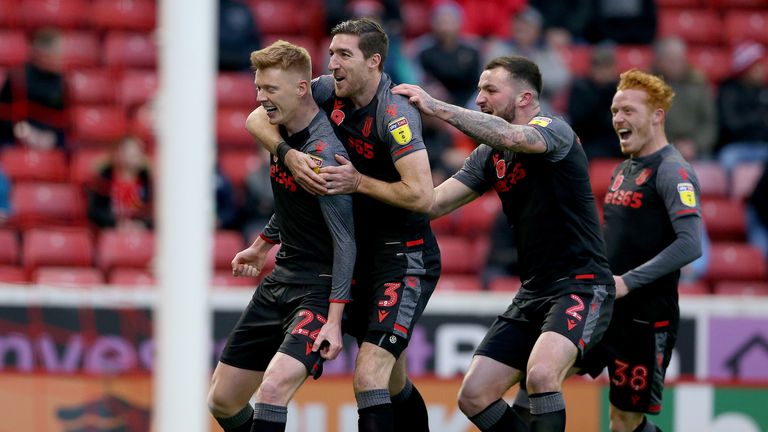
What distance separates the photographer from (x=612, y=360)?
22.0 ft

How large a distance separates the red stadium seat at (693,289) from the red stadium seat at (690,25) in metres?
3.63

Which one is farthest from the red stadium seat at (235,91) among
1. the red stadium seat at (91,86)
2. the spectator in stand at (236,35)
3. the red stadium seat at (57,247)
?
the red stadium seat at (57,247)

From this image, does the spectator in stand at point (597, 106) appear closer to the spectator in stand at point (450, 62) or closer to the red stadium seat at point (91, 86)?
the spectator in stand at point (450, 62)

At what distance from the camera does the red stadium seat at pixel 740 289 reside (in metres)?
10.5

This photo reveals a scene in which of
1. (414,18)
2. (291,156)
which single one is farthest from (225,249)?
(291,156)

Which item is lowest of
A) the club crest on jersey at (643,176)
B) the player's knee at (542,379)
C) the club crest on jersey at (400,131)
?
the player's knee at (542,379)

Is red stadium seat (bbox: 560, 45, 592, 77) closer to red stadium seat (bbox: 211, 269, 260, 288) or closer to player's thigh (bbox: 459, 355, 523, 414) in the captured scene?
red stadium seat (bbox: 211, 269, 260, 288)

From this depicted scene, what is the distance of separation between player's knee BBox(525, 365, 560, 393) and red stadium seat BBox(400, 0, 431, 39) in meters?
7.20

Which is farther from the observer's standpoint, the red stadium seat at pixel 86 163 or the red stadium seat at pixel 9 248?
the red stadium seat at pixel 86 163

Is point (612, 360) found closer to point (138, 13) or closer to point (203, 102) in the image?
point (203, 102)

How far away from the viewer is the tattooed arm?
19.0 ft

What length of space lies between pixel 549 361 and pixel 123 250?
4161 mm

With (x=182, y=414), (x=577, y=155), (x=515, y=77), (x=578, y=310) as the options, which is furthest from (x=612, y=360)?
(x=182, y=414)

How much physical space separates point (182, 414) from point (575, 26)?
918cm
